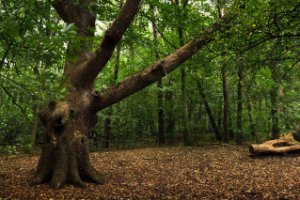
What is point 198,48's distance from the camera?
812 cm

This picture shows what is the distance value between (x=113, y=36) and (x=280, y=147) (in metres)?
9.00

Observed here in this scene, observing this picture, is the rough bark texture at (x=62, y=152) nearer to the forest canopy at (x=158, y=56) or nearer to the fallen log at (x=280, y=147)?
the forest canopy at (x=158, y=56)

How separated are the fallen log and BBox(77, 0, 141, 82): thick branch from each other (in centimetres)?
768

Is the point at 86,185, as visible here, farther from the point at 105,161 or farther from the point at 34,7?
the point at 34,7

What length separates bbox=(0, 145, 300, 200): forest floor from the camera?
702 cm

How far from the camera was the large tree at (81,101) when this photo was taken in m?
7.41

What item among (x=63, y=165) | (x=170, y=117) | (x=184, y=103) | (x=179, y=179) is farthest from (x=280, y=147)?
(x=63, y=165)

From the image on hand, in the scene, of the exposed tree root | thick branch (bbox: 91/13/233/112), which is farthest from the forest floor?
thick branch (bbox: 91/13/233/112)

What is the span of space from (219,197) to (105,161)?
5.68 metres

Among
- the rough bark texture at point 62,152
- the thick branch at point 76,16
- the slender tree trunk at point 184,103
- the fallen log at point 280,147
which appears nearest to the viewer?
the rough bark texture at point 62,152

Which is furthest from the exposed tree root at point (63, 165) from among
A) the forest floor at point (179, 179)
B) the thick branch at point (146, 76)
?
the thick branch at point (146, 76)

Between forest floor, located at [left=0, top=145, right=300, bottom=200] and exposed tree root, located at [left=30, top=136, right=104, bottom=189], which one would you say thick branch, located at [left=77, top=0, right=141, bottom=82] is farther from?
forest floor, located at [left=0, top=145, right=300, bottom=200]

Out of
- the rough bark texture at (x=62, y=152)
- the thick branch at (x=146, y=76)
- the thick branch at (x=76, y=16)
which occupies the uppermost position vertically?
the thick branch at (x=76, y=16)

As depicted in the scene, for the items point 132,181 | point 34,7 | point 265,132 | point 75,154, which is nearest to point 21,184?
point 75,154
